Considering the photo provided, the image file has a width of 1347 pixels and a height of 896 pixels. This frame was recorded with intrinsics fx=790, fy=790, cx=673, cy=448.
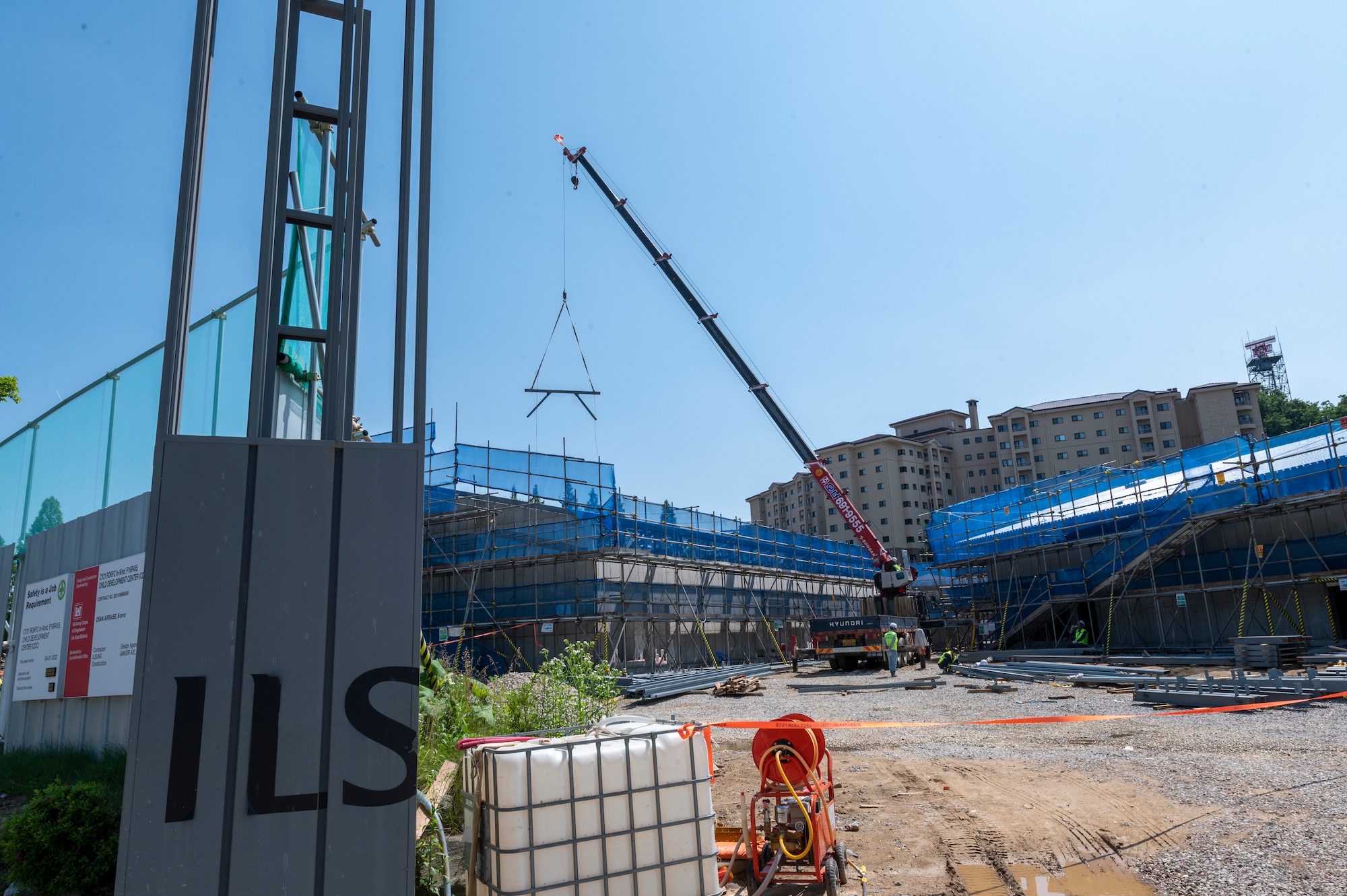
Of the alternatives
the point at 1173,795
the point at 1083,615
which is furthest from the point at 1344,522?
the point at 1173,795

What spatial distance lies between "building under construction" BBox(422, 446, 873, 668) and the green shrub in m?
19.5

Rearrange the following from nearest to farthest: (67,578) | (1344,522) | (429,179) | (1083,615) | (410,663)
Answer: (410,663), (429,179), (67,578), (1344,522), (1083,615)

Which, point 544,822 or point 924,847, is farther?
point 924,847

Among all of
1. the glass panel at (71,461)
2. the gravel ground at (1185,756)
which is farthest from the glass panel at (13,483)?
the gravel ground at (1185,756)

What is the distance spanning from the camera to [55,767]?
8898 mm

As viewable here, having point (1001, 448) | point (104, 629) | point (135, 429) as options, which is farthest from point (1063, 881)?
point (1001, 448)

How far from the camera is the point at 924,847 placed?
669 centimetres

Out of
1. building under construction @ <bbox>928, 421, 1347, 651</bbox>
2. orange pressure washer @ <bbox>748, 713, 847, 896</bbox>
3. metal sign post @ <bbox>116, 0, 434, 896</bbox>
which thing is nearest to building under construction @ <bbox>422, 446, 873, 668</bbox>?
building under construction @ <bbox>928, 421, 1347, 651</bbox>

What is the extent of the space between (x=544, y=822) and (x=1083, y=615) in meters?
32.4

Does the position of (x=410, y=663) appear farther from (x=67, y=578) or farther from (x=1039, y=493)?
(x=1039, y=493)

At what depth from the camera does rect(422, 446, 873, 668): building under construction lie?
89.4 feet

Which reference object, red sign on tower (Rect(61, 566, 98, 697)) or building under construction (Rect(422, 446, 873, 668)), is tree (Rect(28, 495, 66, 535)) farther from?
building under construction (Rect(422, 446, 873, 668))

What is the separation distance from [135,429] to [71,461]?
9.18 ft

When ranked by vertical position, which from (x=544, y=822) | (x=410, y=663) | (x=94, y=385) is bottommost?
(x=544, y=822)
